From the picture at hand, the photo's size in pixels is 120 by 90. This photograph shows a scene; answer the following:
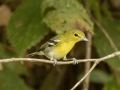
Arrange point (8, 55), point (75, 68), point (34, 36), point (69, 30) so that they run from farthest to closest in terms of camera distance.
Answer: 1. point (75, 68)
2. point (8, 55)
3. point (34, 36)
4. point (69, 30)

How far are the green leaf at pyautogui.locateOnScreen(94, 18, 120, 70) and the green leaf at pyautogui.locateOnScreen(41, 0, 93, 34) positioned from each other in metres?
0.48

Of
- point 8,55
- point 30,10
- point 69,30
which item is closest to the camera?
point 69,30

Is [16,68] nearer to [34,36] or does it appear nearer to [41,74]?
[41,74]

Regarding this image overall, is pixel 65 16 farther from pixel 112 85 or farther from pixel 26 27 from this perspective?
pixel 112 85

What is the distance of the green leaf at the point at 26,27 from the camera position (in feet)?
6.83

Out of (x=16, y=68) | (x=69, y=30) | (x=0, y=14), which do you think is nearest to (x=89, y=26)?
(x=69, y=30)

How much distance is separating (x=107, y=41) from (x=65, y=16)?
664mm

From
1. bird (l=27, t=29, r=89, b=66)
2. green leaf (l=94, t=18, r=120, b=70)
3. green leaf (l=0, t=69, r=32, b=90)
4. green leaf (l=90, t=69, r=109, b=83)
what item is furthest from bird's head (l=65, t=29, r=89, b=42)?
green leaf (l=90, t=69, r=109, b=83)

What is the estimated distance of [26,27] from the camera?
221cm

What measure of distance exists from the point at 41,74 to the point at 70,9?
1671mm

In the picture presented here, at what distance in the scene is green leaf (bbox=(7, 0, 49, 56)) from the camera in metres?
2.08

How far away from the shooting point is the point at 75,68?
351 cm

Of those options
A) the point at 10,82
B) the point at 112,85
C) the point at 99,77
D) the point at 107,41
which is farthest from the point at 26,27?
the point at 99,77

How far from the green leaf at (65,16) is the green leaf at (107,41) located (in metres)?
0.48
